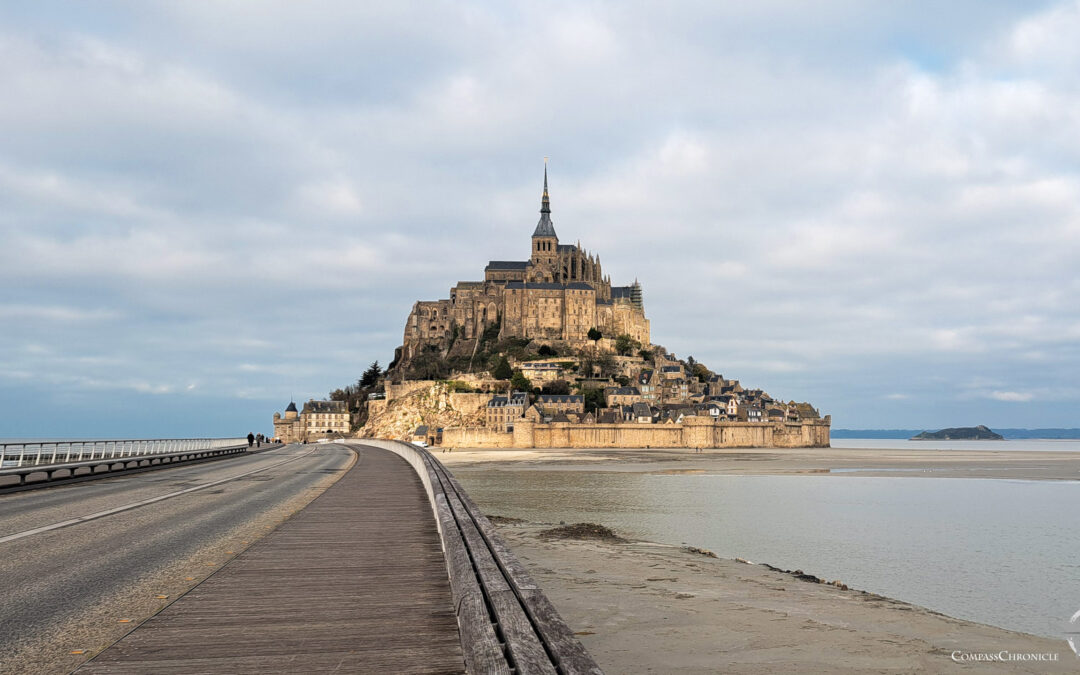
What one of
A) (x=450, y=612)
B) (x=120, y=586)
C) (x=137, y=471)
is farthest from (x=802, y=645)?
(x=137, y=471)

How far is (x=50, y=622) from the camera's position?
5.48 m

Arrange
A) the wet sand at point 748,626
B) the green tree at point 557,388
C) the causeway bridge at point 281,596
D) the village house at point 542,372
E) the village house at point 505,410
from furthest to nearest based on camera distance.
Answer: the village house at point 542,372, the green tree at point 557,388, the village house at point 505,410, the wet sand at point 748,626, the causeway bridge at point 281,596

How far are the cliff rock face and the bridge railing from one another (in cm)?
6031

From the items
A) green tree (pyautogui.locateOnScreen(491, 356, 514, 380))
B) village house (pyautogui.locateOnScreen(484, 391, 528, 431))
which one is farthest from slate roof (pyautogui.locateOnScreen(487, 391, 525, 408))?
green tree (pyautogui.locateOnScreen(491, 356, 514, 380))

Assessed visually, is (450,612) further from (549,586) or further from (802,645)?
(549,586)

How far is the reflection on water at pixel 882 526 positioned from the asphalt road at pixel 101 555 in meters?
11.4

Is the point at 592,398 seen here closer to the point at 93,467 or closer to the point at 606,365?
the point at 606,365

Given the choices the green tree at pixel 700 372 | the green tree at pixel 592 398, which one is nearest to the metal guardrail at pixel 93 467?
the green tree at pixel 592 398

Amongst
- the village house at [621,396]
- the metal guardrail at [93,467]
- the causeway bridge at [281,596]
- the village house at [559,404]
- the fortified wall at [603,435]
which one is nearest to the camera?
the causeway bridge at [281,596]

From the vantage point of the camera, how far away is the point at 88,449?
3203cm

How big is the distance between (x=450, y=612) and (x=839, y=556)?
51.5 ft

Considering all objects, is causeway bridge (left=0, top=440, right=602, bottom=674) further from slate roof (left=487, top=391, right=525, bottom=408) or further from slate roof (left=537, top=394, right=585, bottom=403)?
slate roof (left=537, top=394, right=585, bottom=403)

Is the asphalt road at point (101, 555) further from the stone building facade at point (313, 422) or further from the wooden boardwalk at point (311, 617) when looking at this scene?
the stone building facade at point (313, 422)

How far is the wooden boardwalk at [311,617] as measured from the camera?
4402mm
